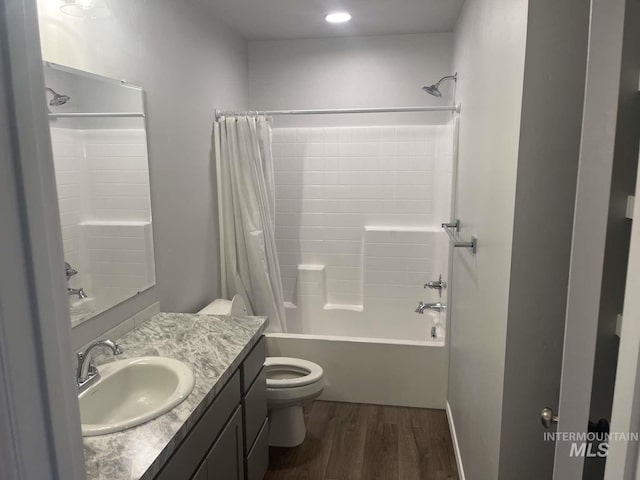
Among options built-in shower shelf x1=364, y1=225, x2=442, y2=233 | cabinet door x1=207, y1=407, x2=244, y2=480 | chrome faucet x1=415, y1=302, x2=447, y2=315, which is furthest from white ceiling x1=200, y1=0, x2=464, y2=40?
cabinet door x1=207, y1=407, x2=244, y2=480

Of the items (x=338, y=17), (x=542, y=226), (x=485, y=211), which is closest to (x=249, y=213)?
(x=338, y=17)

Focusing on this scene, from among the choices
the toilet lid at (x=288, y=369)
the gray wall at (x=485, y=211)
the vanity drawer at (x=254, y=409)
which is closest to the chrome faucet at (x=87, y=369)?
the vanity drawer at (x=254, y=409)

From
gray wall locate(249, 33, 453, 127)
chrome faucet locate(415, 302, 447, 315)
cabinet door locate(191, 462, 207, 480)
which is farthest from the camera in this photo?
gray wall locate(249, 33, 453, 127)

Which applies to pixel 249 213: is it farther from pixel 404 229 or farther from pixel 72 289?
pixel 72 289

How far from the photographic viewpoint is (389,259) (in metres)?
3.59

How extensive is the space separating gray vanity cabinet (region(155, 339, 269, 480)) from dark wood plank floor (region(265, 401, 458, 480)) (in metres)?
0.30

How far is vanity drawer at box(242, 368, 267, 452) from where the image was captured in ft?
6.30

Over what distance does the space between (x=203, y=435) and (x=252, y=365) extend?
1.73 feet

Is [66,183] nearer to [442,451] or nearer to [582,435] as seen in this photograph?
[582,435]

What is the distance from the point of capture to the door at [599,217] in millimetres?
785

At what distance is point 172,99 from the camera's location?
2338 millimetres

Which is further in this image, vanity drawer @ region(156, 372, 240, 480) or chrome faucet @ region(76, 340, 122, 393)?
chrome faucet @ region(76, 340, 122, 393)

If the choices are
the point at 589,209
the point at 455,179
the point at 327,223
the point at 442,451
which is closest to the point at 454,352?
the point at 442,451

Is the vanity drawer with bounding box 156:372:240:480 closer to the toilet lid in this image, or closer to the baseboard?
the toilet lid
